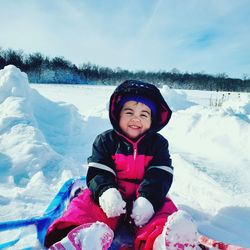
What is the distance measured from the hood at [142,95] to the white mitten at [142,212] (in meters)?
0.60

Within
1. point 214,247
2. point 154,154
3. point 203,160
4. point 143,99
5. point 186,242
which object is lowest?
point 203,160

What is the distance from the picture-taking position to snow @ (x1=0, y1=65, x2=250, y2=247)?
6.82 feet

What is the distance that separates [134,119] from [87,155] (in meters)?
1.91

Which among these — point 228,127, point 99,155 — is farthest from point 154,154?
point 228,127

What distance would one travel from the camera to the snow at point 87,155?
6.82 ft

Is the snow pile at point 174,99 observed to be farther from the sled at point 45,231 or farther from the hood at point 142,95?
the sled at point 45,231

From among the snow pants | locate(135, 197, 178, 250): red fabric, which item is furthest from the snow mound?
locate(135, 197, 178, 250): red fabric

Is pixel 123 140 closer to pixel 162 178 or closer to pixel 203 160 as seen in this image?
pixel 162 178

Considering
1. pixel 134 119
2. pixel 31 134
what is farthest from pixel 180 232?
pixel 31 134

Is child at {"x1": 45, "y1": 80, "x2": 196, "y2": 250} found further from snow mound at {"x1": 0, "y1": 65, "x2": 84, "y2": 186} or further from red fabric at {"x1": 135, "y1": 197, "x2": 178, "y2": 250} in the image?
snow mound at {"x1": 0, "y1": 65, "x2": 84, "y2": 186}

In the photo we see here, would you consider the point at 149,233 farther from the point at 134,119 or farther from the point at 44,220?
the point at 134,119

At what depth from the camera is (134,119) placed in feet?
6.62

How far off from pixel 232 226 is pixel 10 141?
7.84ft

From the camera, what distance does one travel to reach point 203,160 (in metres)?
3.88
